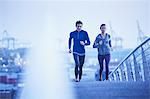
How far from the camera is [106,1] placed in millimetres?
2383

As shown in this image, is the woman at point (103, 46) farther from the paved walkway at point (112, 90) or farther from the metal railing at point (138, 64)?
the paved walkway at point (112, 90)

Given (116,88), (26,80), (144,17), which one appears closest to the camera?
(116,88)

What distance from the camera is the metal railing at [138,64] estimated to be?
2.33 meters

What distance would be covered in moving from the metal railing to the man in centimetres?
37

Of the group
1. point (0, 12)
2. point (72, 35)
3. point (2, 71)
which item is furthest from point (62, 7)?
point (2, 71)

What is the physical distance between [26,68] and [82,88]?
475 millimetres

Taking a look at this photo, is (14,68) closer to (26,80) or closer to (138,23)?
(26,80)

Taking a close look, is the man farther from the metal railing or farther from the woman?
the metal railing

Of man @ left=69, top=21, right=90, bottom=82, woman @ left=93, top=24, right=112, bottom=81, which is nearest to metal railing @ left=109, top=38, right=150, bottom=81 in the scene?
woman @ left=93, top=24, right=112, bottom=81

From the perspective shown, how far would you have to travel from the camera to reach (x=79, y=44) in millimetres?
2316

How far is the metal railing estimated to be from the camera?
233 centimetres

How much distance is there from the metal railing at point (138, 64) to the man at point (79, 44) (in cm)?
37

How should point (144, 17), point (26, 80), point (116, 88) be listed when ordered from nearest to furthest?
point (116, 88), point (26, 80), point (144, 17)

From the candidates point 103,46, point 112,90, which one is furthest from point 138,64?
point 112,90
